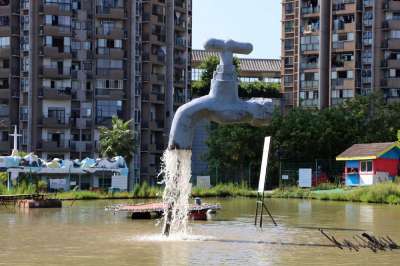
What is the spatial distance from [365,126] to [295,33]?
1036 inches

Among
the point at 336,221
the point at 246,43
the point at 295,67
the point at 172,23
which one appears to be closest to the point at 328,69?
the point at 295,67

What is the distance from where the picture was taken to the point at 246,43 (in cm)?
2795

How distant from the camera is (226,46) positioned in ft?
90.5

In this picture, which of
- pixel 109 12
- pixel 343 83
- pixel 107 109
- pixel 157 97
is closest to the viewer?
pixel 107 109

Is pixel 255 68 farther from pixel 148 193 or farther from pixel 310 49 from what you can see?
pixel 148 193

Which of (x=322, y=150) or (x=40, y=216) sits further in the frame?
(x=322, y=150)

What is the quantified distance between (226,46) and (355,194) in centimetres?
3584

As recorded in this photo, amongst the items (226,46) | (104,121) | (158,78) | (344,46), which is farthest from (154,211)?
(344,46)

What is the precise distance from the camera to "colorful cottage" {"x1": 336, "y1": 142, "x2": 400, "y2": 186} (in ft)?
230

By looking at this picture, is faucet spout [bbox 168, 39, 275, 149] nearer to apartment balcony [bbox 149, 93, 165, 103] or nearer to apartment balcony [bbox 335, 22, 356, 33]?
apartment balcony [bbox 149, 93, 165, 103]

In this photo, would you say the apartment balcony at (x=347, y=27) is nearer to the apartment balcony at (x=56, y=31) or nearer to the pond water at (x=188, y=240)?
the apartment balcony at (x=56, y=31)

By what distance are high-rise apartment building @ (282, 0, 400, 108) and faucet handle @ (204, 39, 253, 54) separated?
7500cm

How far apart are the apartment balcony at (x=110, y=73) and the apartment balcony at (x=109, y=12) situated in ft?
18.4

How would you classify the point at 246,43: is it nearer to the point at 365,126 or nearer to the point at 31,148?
the point at 365,126
